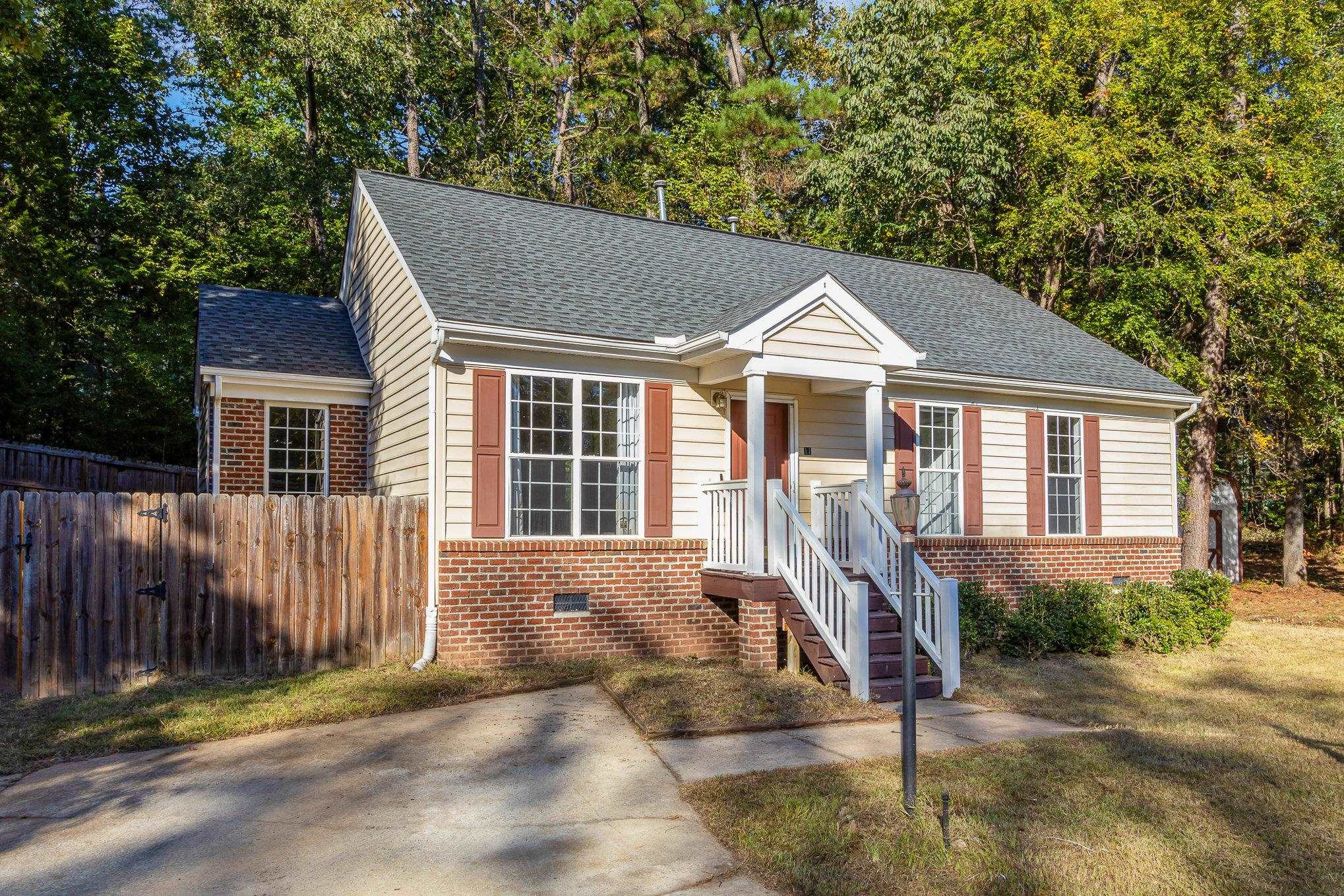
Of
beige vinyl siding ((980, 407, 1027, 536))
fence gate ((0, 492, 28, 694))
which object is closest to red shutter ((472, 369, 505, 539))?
fence gate ((0, 492, 28, 694))

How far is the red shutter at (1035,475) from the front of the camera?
1372 cm

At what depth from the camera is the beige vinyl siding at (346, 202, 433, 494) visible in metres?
10.3

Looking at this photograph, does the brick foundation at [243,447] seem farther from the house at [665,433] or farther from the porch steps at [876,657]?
the porch steps at [876,657]

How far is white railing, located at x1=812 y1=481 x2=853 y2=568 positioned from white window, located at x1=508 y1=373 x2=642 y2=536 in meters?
2.05

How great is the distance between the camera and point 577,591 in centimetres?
1030

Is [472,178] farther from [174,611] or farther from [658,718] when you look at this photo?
[658,718]

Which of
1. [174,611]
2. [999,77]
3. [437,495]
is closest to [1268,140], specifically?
[999,77]

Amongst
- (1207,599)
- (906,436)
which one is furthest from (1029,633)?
(1207,599)

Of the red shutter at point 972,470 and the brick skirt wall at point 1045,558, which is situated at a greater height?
the red shutter at point 972,470

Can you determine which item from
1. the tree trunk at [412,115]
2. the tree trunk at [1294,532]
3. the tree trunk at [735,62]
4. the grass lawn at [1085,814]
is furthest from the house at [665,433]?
the tree trunk at [735,62]

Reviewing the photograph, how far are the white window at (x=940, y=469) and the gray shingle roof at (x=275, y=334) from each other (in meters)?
7.45

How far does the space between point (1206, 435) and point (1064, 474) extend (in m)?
6.17

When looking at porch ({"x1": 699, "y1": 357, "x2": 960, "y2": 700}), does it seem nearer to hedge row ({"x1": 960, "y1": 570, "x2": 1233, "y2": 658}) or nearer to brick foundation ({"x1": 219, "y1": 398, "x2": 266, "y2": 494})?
hedge row ({"x1": 960, "y1": 570, "x2": 1233, "y2": 658})

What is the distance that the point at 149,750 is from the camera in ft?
23.5
